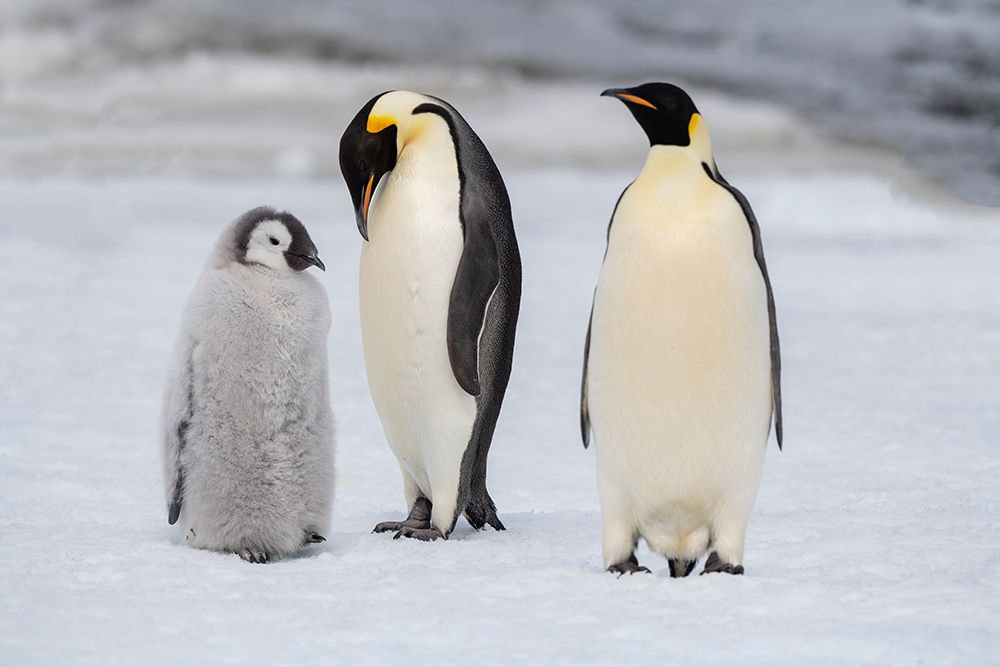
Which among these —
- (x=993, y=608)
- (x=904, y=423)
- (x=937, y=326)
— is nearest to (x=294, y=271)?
(x=993, y=608)

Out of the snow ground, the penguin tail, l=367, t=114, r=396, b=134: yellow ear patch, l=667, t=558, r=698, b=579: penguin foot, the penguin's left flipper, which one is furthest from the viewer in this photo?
the penguin tail

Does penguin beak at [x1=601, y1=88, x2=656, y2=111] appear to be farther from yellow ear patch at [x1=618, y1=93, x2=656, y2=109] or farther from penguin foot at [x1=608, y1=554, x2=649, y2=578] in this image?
penguin foot at [x1=608, y1=554, x2=649, y2=578]

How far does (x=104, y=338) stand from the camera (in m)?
7.09

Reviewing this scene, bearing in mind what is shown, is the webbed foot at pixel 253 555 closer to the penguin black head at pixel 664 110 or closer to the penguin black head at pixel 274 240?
the penguin black head at pixel 274 240

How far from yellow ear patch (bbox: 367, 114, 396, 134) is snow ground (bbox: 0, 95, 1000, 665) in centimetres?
108

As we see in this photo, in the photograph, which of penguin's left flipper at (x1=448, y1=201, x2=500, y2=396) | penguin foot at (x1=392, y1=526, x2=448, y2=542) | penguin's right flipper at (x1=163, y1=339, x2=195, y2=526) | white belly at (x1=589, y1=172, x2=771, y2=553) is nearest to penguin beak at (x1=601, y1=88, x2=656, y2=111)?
white belly at (x1=589, y1=172, x2=771, y2=553)

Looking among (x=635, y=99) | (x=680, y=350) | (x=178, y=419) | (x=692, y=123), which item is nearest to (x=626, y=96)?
(x=635, y=99)

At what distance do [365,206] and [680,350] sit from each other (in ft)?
3.50

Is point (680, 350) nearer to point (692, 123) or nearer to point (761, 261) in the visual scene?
point (761, 261)

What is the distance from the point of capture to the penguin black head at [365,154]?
3.62 metres

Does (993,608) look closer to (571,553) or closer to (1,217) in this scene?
(571,553)

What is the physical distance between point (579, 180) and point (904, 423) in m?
12.0

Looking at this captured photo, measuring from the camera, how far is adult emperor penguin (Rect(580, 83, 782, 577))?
2910mm

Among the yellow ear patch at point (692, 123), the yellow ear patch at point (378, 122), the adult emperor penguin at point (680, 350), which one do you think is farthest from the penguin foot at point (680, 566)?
the yellow ear patch at point (378, 122)
